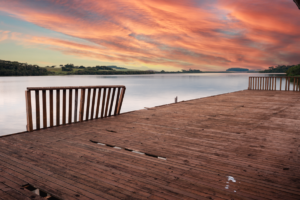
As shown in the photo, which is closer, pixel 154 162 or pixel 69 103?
pixel 154 162

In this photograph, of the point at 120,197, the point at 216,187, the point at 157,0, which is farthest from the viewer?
the point at 157,0

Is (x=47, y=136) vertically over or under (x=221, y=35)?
under

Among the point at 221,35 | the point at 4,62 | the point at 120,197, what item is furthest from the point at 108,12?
the point at 4,62

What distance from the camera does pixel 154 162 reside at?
281 centimetres

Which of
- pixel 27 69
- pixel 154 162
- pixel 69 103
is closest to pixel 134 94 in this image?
pixel 69 103

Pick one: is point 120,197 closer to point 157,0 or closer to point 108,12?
point 157,0

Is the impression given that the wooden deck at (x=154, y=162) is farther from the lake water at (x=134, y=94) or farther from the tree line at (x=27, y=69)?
the tree line at (x=27, y=69)

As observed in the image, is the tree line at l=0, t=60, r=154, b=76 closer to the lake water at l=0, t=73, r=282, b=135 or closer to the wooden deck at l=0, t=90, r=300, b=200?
the lake water at l=0, t=73, r=282, b=135

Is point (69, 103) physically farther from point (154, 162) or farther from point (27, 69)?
A: point (27, 69)

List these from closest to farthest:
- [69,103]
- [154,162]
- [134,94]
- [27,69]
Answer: [154,162], [69,103], [134,94], [27,69]

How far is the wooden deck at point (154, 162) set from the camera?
2.09 m

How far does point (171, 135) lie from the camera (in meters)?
4.18

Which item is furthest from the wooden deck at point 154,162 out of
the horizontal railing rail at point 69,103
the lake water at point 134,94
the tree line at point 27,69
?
the tree line at point 27,69

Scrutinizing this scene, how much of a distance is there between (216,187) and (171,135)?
205cm
